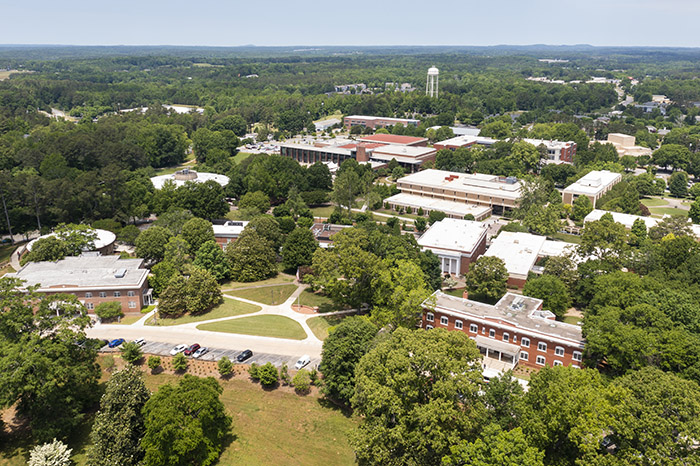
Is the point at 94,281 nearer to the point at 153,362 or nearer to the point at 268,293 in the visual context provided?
the point at 153,362

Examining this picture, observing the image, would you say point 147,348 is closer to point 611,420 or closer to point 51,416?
point 51,416

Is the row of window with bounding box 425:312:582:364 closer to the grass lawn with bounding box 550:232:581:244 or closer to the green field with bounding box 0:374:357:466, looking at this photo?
the green field with bounding box 0:374:357:466

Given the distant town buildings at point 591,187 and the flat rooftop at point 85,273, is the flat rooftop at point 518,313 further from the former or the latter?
the distant town buildings at point 591,187

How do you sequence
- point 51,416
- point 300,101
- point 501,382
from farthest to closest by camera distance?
point 300,101, point 51,416, point 501,382

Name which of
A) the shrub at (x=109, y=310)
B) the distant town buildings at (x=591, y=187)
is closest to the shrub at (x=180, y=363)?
the shrub at (x=109, y=310)

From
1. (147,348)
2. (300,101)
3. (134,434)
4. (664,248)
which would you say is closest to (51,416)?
(134,434)

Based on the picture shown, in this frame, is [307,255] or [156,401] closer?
[156,401]
